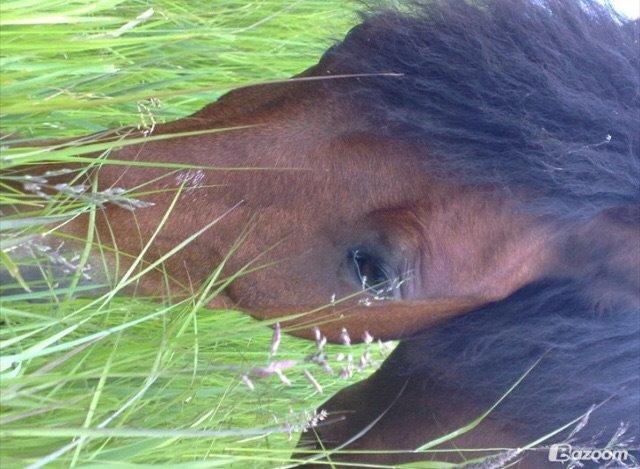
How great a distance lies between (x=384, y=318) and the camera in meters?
1.12

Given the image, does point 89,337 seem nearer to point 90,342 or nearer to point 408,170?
point 90,342

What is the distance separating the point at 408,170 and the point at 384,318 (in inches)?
11.0

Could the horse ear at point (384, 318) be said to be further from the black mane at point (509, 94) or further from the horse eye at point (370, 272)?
the black mane at point (509, 94)

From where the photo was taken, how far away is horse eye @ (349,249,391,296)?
94cm

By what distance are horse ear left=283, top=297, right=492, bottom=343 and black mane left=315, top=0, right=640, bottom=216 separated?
0.72 feet

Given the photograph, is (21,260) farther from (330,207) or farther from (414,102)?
(414,102)

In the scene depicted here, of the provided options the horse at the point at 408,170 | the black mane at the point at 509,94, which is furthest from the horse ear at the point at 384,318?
the black mane at the point at 509,94

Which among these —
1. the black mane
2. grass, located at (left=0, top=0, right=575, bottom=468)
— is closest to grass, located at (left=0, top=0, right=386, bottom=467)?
grass, located at (left=0, top=0, right=575, bottom=468)

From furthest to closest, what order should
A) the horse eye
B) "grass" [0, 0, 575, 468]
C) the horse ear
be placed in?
the horse ear → the horse eye → "grass" [0, 0, 575, 468]

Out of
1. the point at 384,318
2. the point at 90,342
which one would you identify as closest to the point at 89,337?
the point at 90,342

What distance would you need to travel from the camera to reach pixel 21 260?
924 mm

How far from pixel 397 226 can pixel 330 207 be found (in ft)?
0.32

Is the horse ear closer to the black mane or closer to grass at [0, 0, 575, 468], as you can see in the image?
grass at [0, 0, 575, 468]

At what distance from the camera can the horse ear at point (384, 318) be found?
1063 millimetres
